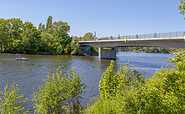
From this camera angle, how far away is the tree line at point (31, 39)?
91875 mm

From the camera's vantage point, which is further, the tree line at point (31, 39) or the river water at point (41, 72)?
the tree line at point (31, 39)

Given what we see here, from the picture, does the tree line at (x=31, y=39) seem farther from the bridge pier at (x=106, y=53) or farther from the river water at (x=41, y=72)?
the river water at (x=41, y=72)

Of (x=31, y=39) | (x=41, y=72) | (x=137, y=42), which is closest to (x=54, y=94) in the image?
(x=41, y=72)

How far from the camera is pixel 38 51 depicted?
98.5m

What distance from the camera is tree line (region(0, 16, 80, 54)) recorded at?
91.9 meters

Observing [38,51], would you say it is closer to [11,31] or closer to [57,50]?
[57,50]

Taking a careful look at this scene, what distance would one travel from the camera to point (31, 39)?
9625 cm

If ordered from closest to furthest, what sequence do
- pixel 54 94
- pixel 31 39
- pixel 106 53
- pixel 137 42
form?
pixel 54 94, pixel 137 42, pixel 106 53, pixel 31 39

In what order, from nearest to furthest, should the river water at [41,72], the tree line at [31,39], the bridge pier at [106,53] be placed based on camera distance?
the river water at [41,72] → the bridge pier at [106,53] → the tree line at [31,39]

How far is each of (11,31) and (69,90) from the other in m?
94.3

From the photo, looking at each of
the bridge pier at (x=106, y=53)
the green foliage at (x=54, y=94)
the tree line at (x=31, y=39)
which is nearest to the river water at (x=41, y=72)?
the green foliage at (x=54, y=94)

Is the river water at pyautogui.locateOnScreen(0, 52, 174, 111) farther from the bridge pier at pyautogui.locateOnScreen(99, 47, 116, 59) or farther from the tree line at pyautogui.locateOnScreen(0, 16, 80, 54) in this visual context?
the tree line at pyautogui.locateOnScreen(0, 16, 80, 54)

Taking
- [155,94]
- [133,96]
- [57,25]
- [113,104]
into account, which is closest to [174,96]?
[155,94]

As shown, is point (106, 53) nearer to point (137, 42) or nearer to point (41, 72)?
point (137, 42)
